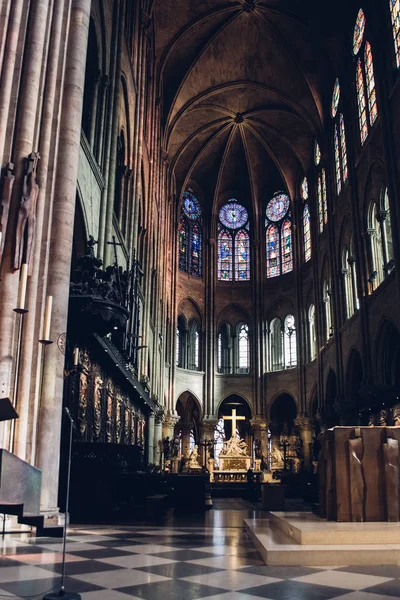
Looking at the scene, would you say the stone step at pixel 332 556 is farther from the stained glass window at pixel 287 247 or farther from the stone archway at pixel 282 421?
the stained glass window at pixel 287 247

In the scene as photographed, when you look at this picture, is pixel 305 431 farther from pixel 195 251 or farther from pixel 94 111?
pixel 94 111

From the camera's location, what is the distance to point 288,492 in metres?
26.0

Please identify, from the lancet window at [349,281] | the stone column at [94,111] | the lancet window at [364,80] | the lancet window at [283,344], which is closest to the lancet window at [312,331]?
the lancet window at [283,344]

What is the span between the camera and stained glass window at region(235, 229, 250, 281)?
139ft

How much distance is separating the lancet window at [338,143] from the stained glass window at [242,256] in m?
13.4

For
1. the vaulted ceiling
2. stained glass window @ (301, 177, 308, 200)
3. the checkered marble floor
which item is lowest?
the checkered marble floor

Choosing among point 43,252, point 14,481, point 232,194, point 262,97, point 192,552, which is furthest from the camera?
point 232,194

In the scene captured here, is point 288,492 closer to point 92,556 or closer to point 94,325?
point 94,325

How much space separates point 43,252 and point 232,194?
35.5m

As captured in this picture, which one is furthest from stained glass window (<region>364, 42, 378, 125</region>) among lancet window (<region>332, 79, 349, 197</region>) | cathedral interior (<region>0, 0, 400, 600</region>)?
lancet window (<region>332, 79, 349, 197</region>)

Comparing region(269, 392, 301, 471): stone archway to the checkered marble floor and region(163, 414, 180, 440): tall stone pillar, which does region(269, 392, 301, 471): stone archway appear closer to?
region(163, 414, 180, 440): tall stone pillar

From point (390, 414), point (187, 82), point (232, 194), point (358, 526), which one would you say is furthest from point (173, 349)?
point (358, 526)

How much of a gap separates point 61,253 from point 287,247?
3308cm

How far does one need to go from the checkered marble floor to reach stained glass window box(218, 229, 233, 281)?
35.4m
